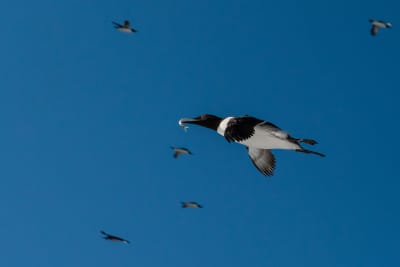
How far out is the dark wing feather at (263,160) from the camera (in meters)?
41.7

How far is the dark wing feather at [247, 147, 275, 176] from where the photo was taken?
4169 centimetres

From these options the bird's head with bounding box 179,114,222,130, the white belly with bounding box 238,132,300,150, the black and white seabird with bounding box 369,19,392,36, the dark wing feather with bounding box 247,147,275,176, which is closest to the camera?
the white belly with bounding box 238,132,300,150

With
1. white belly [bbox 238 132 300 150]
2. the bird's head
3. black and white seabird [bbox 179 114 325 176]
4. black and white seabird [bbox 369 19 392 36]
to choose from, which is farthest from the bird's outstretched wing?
black and white seabird [bbox 369 19 392 36]

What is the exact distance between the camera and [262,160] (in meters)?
41.8

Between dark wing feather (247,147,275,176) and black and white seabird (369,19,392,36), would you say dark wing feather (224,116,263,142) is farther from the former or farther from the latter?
black and white seabird (369,19,392,36)

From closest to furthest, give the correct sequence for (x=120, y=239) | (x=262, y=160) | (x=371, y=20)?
(x=262, y=160) → (x=120, y=239) → (x=371, y=20)

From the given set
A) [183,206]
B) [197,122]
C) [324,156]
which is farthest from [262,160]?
[183,206]

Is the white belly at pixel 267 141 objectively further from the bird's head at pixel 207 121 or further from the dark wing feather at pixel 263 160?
the dark wing feather at pixel 263 160

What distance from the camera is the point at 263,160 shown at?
1647 inches

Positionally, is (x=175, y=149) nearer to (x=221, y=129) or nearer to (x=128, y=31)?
(x=128, y=31)

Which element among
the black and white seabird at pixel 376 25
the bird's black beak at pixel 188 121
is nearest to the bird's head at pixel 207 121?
the bird's black beak at pixel 188 121

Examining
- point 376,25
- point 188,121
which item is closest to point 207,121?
point 188,121

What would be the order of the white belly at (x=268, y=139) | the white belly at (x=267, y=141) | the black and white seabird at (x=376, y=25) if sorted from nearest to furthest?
1. the white belly at (x=268, y=139)
2. the white belly at (x=267, y=141)
3. the black and white seabird at (x=376, y=25)

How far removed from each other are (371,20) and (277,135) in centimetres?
1606
